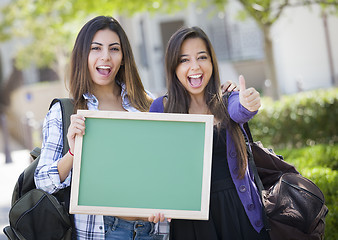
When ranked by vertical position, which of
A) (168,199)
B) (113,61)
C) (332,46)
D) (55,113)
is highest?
(332,46)

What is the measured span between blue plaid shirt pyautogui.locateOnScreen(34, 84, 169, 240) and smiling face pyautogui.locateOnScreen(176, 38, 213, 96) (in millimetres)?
779

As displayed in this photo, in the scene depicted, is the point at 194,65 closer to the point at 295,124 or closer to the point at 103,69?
the point at 103,69

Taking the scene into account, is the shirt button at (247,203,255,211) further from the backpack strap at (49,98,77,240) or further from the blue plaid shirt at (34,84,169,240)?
the backpack strap at (49,98,77,240)

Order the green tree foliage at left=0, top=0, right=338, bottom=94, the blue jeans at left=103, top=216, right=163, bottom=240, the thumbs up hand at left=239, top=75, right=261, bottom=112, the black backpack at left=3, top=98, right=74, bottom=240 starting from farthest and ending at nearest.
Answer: the green tree foliage at left=0, top=0, right=338, bottom=94 < the blue jeans at left=103, top=216, right=163, bottom=240 < the black backpack at left=3, top=98, right=74, bottom=240 < the thumbs up hand at left=239, top=75, right=261, bottom=112

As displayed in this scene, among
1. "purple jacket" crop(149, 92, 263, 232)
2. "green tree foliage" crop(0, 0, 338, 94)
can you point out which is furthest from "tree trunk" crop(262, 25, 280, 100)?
"purple jacket" crop(149, 92, 263, 232)

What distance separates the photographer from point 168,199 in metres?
2.74

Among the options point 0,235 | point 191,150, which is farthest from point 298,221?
point 0,235

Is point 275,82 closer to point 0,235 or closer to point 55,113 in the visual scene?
point 0,235

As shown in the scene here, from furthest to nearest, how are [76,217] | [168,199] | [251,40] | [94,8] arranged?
[251,40] → [94,8] → [76,217] → [168,199]

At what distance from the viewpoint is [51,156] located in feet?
9.85

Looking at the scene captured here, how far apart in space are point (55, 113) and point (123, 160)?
22.9 inches

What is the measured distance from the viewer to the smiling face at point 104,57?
3219 millimetres

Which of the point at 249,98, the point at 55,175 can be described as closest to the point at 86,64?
the point at 55,175

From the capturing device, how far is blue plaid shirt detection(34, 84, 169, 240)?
→ 2922mm
